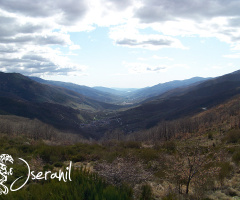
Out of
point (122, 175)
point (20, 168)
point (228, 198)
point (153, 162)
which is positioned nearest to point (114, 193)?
point (122, 175)

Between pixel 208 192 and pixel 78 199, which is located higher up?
pixel 78 199

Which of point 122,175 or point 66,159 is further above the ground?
point 122,175

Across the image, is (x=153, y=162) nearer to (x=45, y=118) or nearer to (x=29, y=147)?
(x=29, y=147)

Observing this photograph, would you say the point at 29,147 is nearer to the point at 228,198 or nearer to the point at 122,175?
the point at 122,175

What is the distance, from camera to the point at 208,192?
342 inches

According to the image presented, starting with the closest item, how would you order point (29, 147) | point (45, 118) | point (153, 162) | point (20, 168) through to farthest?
point (20, 168)
point (153, 162)
point (29, 147)
point (45, 118)

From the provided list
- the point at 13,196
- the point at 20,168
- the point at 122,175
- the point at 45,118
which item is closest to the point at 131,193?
the point at 122,175

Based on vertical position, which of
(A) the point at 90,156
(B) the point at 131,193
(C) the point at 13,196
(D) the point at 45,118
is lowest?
(D) the point at 45,118

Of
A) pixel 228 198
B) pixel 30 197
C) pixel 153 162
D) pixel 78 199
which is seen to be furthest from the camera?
pixel 153 162

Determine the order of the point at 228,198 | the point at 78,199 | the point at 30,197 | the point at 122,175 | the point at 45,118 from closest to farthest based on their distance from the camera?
1. the point at 78,199
2. the point at 30,197
3. the point at 228,198
4. the point at 122,175
5. the point at 45,118

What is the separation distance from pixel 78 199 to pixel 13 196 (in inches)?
98.6

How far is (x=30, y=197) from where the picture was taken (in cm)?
658

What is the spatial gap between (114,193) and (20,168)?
22.5ft

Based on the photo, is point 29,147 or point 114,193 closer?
point 114,193
